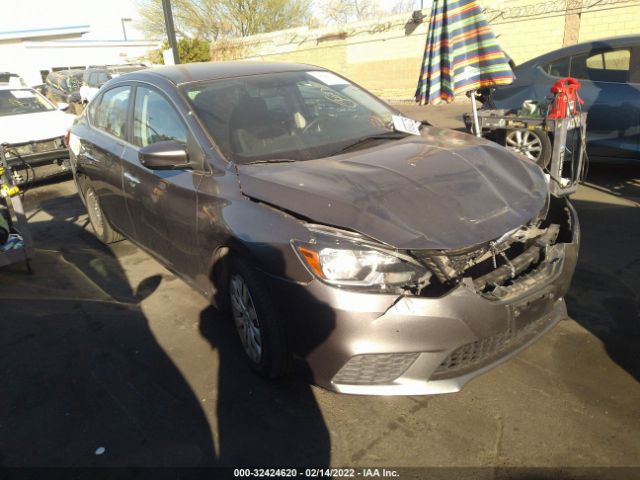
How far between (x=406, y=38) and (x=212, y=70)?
2015cm

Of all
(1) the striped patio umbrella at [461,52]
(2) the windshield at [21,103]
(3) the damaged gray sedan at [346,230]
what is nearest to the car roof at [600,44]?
(1) the striped patio umbrella at [461,52]

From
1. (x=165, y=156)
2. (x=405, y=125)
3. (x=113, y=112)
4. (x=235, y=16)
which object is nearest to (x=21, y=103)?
(x=113, y=112)

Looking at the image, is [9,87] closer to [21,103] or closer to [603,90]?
[21,103]

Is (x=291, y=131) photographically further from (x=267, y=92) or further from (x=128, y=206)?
(x=128, y=206)

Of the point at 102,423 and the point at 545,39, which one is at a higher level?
the point at 545,39

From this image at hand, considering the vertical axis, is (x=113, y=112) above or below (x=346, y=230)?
above

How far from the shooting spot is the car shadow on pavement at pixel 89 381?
254cm

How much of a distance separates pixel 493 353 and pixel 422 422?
19.5 inches

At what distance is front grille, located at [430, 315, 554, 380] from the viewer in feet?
7.88

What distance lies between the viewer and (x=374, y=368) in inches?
93.0

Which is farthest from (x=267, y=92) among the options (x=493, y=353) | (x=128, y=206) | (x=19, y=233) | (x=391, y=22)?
(x=391, y=22)

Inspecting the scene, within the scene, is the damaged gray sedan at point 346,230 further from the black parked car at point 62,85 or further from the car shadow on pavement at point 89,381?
the black parked car at point 62,85

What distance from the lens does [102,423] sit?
8.93 feet

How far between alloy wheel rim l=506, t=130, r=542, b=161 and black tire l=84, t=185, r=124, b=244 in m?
4.84
